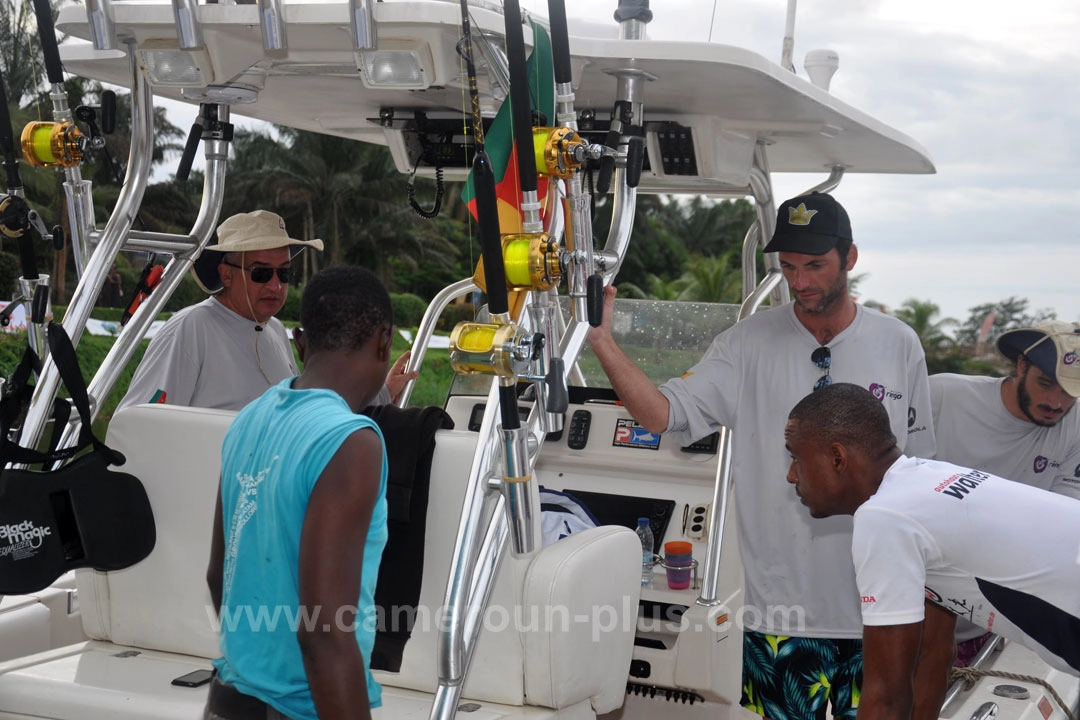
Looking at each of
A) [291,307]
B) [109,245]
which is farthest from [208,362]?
[291,307]

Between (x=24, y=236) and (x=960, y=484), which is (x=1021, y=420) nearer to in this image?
(x=960, y=484)

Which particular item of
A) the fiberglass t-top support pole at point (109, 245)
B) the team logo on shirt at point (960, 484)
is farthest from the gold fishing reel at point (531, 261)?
the fiberglass t-top support pole at point (109, 245)

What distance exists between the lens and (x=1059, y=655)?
216 centimetres

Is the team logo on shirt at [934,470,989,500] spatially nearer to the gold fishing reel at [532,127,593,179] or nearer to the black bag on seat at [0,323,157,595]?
the gold fishing reel at [532,127,593,179]

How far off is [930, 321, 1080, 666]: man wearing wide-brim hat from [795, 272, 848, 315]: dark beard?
33.1 inches

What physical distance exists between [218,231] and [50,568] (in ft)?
4.48

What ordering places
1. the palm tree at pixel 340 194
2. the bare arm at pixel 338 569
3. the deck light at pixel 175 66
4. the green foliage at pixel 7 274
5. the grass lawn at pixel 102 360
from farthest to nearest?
the palm tree at pixel 340 194 < the green foliage at pixel 7 274 < the grass lawn at pixel 102 360 < the deck light at pixel 175 66 < the bare arm at pixel 338 569

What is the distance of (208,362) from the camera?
3.52 m

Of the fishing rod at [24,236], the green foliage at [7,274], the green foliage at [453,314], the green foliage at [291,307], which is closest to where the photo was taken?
the fishing rod at [24,236]

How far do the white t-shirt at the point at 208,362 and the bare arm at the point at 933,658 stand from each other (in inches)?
82.4

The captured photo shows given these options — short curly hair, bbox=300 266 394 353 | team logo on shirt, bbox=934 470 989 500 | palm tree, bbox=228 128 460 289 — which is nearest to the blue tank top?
short curly hair, bbox=300 266 394 353

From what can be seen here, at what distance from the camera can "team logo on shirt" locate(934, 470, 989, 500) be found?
79.8 inches

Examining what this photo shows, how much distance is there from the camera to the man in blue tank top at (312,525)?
1.71 m

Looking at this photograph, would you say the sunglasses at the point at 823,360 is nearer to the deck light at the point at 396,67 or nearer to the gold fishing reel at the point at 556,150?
the gold fishing reel at the point at 556,150
